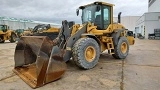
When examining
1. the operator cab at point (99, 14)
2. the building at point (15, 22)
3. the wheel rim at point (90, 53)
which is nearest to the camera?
the wheel rim at point (90, 53)

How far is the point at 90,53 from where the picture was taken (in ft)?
17.8

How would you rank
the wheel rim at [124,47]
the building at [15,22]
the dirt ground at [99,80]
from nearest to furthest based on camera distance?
1. the dirt ground at [99,80]
2. the wheel rim at [124,47]
3. the building at [15,22]

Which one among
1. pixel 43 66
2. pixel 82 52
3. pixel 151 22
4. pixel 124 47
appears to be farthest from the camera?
pixel 151 22

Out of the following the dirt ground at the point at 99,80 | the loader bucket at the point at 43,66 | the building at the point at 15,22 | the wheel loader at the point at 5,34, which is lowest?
the dirt ground at the point at 99,80

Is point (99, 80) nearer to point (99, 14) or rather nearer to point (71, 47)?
point (71, 47)

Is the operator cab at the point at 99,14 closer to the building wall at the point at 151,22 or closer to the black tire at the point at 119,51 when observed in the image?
the black tire at the point at 119,51

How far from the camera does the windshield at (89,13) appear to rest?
247 inches

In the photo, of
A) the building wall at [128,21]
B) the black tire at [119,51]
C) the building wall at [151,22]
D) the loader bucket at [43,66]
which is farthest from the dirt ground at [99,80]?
the building wall at [128,21]

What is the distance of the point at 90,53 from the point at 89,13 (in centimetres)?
176

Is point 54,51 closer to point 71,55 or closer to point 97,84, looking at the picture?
point 71,55

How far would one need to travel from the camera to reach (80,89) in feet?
11.8

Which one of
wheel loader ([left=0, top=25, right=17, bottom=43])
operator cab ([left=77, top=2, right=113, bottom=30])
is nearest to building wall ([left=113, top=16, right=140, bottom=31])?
wheel loader ([left=0, top=25, right=17, bottom=43])

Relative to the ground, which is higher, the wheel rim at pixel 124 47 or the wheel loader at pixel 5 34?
the wheel loader at pixel 5 34

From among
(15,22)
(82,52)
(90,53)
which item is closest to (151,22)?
(90,53)
